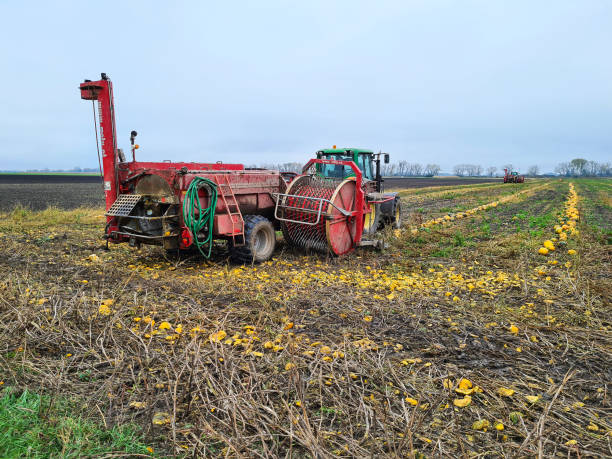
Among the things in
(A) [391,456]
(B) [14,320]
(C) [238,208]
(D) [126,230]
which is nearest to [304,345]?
(A) [391,456]

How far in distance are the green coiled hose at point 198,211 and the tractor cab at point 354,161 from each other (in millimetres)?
4170

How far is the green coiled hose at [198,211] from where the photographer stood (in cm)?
755

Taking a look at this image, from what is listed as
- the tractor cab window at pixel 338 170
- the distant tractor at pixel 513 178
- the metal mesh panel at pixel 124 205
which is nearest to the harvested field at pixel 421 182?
the distant tractor at pixel 513 178

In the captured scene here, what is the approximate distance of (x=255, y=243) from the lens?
9.00 m

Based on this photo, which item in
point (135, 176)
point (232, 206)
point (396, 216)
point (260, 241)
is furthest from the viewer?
point (396, 216)

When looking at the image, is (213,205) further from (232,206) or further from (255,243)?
(255,243)

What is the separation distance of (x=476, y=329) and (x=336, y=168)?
7.24 metres

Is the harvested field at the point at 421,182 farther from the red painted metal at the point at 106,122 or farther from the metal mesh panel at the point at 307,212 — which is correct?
the red painted metal at the point at 106,122

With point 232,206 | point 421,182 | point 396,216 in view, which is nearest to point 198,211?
point 232,206

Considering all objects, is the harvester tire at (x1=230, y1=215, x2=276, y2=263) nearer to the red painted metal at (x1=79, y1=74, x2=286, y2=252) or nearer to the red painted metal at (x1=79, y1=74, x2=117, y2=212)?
the red painted metal at (x1=79, y1=74, x2=286, y2=252)

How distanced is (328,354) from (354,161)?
788cm

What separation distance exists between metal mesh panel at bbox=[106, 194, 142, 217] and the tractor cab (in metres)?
5.16

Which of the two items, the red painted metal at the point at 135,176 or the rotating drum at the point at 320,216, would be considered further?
the rotating drum at the point at 320,216

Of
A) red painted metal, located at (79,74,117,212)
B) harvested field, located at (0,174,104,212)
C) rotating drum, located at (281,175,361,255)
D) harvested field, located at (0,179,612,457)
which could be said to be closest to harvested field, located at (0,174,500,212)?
harvested field, located at (0,174,104,212)
